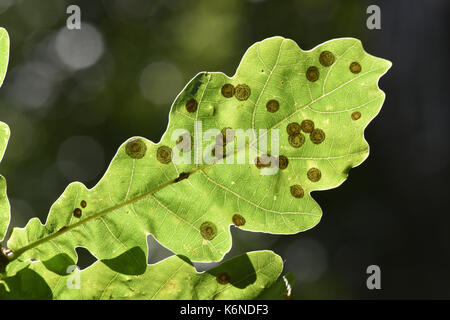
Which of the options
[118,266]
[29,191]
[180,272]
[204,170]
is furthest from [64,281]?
[29,191]

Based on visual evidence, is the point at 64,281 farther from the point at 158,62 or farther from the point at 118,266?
the point at 158,62

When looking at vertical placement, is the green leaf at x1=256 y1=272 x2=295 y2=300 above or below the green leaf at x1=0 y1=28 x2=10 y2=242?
below

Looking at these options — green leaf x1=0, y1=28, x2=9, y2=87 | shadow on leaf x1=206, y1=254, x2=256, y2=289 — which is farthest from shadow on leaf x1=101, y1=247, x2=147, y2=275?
green leaf x1=0, y1=28, x2=9, y2=87

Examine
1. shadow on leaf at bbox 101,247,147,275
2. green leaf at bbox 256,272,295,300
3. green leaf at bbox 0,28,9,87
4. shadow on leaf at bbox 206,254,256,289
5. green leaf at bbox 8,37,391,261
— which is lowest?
green leaf at bbox 256,272,295,300

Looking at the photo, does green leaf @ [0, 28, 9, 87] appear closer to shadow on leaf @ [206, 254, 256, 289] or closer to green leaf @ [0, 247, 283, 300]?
green leaf @ [0, 247, 283, 300]

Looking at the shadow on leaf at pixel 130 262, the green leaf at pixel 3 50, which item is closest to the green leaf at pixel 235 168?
the shadow on leaf at pixel 130 262

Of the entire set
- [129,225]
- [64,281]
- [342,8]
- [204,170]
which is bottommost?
[64,281]
